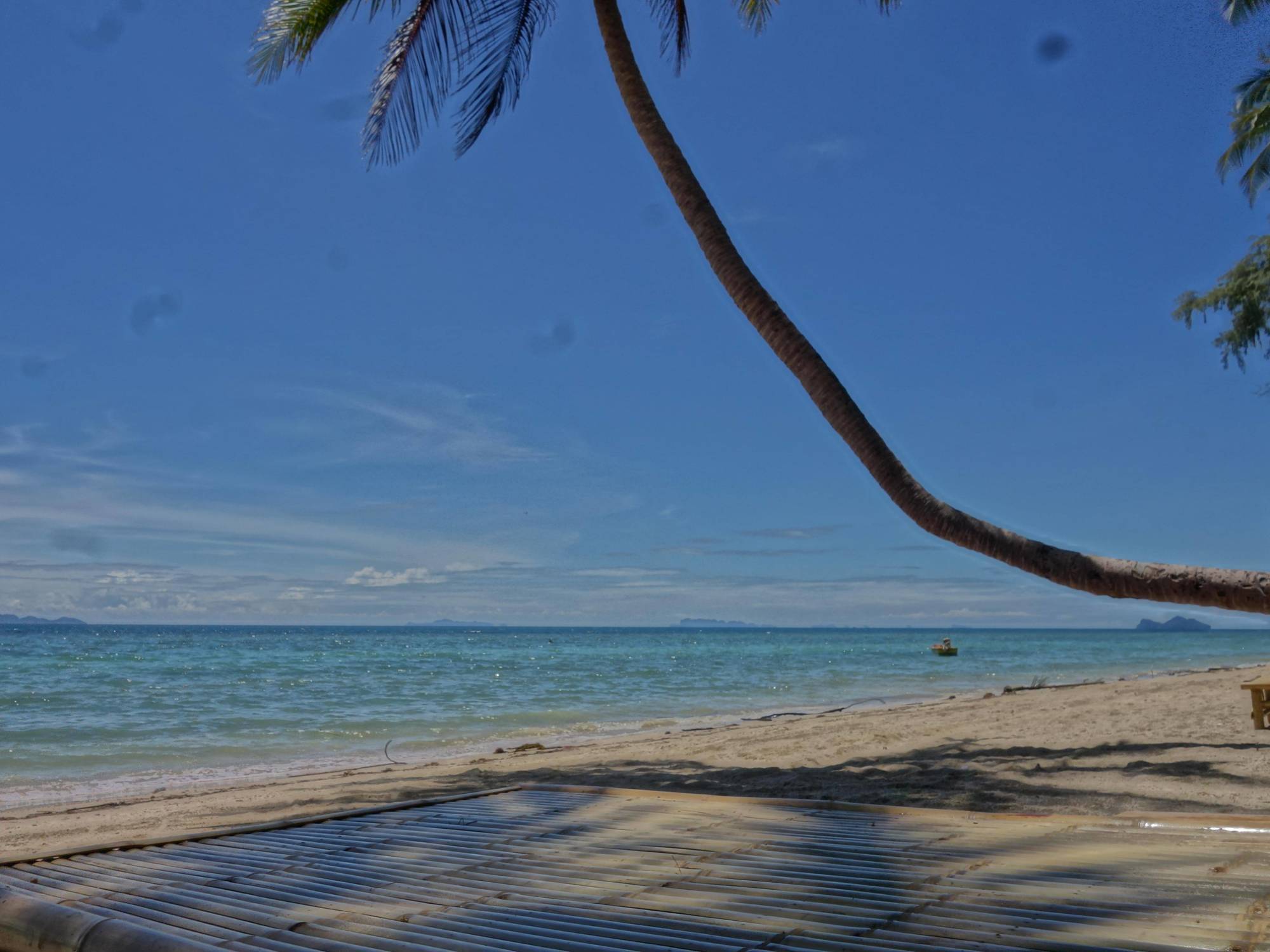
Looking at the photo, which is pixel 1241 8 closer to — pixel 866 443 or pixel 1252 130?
pixel 1252 130

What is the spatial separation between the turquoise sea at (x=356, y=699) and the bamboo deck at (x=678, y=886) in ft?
25.2

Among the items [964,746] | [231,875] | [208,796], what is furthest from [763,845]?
[208,796]

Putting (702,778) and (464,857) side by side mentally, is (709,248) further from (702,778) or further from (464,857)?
(702,778)

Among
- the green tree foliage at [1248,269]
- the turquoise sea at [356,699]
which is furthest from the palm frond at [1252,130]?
the turquoise sea at [356,699]

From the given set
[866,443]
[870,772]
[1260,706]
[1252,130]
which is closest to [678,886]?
[866,443]

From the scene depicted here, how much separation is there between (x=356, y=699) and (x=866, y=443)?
17.4 metres

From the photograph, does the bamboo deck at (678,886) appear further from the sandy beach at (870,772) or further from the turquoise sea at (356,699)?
the turquoise sea at (356,699)

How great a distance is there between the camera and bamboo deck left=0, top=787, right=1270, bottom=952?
2.36m

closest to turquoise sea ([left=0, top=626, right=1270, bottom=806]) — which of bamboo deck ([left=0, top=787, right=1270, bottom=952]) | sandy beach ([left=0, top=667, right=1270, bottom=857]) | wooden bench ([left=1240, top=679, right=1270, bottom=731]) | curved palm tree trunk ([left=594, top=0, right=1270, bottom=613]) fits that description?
sandy beach ([left=0, top=667, right=1270, bottom=857])

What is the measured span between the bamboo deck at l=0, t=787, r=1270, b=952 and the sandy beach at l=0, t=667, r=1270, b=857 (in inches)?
98.1

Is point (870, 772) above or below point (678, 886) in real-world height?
below

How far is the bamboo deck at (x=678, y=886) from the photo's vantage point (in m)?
2.36

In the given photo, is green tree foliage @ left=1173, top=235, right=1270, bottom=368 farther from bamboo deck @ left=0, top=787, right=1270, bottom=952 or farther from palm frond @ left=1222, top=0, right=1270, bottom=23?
bamboo deck @ left=0, top=787, right=1270, bottom=952

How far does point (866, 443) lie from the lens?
15.0 feet
